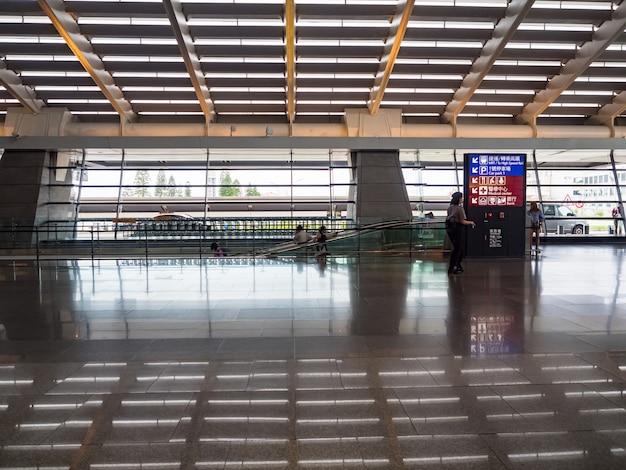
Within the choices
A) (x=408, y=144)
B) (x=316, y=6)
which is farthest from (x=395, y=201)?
(x=316, y=6)

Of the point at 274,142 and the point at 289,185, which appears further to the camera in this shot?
the point at 289,185

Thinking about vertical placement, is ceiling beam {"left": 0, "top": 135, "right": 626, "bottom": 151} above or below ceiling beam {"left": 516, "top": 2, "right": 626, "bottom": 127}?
below

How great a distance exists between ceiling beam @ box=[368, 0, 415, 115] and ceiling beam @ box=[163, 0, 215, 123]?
21.8 feet

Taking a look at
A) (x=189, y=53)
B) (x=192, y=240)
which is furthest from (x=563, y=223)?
(x=189, y=53)

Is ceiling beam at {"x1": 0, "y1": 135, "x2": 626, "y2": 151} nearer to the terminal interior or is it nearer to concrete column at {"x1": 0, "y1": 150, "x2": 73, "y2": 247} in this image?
the terminal interior

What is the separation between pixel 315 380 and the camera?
3723 millimetres

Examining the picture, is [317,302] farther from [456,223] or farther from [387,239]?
[387,239]

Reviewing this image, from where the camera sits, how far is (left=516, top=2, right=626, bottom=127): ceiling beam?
1444cm

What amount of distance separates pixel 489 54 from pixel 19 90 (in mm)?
17737

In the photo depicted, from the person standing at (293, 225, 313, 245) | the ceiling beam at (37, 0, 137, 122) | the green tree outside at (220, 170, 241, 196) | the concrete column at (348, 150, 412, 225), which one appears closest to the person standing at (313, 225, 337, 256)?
the person standing at (293, 225, 313, 245)

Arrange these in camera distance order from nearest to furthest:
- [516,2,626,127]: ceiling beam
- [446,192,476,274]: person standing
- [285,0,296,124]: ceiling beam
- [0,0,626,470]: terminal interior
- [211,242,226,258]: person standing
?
[0,0,626,470]: terminal interior
[446,192,476,274]: person standing
[285,0,296,124]: ceiling beam
[516,2,626,127]: ceiling beam
[211,242,226,258]: person standing

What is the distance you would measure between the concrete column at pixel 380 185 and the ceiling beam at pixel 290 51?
3777 millimetres

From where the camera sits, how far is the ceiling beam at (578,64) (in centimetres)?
1444

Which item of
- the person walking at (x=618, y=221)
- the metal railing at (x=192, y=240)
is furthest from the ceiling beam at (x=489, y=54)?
the person walking at (x=618, y=221)
